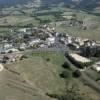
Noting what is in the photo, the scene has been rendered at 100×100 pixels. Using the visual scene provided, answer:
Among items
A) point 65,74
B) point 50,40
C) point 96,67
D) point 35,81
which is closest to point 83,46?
point 50,40

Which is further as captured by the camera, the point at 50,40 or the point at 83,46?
the point at 50,40

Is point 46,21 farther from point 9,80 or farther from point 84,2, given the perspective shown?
point 9,80

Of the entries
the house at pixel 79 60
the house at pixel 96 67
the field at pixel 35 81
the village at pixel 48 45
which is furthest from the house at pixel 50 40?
the house at pixel 96 67

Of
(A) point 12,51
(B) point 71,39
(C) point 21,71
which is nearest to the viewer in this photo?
(C) point 21,71

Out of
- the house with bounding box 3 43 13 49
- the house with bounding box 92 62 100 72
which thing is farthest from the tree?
the house with bounding box 3 43 13 49

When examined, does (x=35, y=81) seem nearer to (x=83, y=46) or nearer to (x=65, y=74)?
(x=65, y=74)

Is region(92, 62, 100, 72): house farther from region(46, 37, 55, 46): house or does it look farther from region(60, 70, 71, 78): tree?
region(46, 37, 55, 46): house

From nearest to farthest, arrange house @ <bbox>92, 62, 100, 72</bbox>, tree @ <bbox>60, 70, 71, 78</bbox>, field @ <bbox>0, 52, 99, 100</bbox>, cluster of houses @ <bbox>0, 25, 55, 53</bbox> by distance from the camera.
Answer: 1. field @ <bbox>0, 52, 99, 100</bbox>
2. tree @ <bbox>60, 70, 71, 78</bbox>
3. house @ <bbox>92, 62, 100, 72</bbox>
4. cluster of houses @ <bbox>0, 25, 55, 53</bbox>

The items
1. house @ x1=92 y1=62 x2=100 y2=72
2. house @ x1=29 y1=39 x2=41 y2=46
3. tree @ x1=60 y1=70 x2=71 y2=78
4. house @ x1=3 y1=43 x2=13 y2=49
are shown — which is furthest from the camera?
house @ x1=29 y1=39 x2=41 y2=46

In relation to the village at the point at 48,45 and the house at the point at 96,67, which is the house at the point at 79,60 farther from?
the house at the point at 96,67

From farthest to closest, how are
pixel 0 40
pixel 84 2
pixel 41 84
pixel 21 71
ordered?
pixel 84 2
pixel 0 40
pixel 21 71
pixel 41 84

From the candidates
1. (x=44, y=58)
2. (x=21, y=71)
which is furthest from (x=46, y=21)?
(x=21, y=71)
